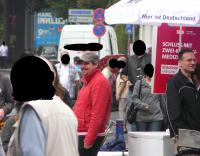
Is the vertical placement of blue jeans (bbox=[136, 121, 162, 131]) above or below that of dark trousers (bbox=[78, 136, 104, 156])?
below

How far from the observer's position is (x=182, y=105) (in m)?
8.22

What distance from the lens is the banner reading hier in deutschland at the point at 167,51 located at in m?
9.84

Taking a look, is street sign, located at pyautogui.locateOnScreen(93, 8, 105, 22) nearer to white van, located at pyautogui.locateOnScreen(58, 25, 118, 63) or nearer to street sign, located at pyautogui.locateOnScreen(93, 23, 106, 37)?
street sign, located at pyautogui.locateOnScreen(93, 23, 106, 37)

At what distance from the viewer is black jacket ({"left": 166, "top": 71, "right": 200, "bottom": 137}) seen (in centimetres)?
813

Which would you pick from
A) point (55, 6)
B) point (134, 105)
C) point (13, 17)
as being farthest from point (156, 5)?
point (55, 6)

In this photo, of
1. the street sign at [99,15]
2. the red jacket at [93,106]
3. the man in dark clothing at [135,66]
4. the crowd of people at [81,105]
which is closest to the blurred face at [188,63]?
the crowd of people at [81,105]

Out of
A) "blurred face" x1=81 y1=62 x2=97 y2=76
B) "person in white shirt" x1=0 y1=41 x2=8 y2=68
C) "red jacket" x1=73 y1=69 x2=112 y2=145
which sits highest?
"blurred face" x1=81 y1=62 x2=97 y2=76

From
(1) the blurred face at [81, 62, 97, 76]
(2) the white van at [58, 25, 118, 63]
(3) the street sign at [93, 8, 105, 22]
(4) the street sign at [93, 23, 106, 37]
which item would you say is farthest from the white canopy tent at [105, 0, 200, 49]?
(2) the white van at [58, 25, 118, 63]

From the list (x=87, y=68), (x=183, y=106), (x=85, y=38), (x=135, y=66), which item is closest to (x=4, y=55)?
(x=85, y=38)

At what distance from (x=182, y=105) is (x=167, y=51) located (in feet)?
5.99

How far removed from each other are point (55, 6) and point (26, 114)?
193ft

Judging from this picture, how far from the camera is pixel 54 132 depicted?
15.0 ft

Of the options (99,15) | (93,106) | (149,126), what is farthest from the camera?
(99,15)

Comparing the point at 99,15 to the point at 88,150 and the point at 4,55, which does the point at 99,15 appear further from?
the point at 4,55
